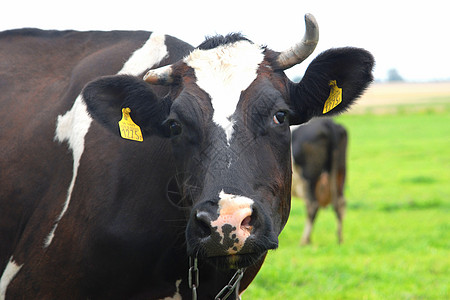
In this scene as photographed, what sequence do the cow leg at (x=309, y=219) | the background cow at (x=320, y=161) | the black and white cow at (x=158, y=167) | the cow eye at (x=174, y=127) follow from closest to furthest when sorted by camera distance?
the black and white cow at (x=158, y=167) < the cow eye at (x=174, y=127) < the cow leg at (x=309, y=219) < the background cow at (x=320, y=161)

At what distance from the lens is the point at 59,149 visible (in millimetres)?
3744

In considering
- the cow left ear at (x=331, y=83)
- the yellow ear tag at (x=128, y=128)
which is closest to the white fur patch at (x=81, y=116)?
the yellow ear tag at (x=128, y=128)

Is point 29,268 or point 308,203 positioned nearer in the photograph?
point 29,268

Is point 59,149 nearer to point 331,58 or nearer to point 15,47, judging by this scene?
point 15,47

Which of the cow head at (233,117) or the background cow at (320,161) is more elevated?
the cow head at (233,117)

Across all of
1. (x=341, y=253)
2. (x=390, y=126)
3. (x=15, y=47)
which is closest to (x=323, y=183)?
(x=341, y=253)

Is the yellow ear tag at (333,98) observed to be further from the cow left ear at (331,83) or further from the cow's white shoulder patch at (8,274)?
the cow's white shoulder patch at (8,274)

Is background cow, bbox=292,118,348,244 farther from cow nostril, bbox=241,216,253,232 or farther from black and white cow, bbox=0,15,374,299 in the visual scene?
cow nostril, bbox=241,216,253,232

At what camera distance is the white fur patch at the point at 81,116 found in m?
3.59

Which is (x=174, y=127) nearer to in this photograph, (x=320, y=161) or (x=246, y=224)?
(x=246, y=224)

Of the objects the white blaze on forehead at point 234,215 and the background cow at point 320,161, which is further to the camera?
the background cow at point 320,161

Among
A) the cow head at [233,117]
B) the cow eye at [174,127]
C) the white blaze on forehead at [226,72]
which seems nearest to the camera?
the cow head at [233,117]

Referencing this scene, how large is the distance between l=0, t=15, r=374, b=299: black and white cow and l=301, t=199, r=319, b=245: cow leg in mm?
6237

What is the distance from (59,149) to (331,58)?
5.62ft
